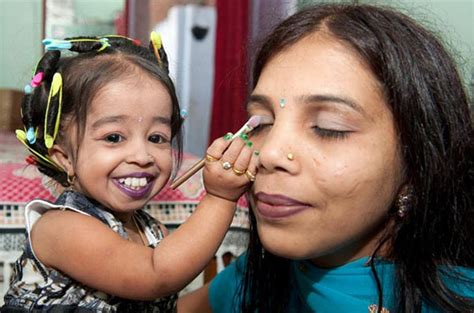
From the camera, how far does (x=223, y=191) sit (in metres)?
1.12

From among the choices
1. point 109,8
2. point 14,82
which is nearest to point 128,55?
point 14,82

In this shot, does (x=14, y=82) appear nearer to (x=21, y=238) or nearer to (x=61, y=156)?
(x=21, y=238)

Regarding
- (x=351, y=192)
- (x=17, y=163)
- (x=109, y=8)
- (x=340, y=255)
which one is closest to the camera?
(x=351, y=192)

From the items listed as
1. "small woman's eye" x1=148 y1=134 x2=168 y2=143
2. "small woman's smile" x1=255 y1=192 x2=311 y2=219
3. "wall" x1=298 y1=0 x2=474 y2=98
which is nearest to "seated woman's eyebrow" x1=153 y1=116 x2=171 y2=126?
"small woman's eye" x1=148 y1=134 x2=168 y2=143

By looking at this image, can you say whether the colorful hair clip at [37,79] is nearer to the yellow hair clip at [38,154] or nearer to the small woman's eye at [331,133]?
the yellow hair clip at [38,154]

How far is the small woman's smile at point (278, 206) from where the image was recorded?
1.05 meters

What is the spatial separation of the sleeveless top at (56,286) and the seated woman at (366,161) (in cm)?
34

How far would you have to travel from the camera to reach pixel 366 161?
3.43ft

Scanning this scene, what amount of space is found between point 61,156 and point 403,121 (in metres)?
0.66

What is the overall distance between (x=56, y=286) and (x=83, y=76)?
0.40 metres

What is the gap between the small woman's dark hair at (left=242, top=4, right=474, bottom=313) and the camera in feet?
3.54

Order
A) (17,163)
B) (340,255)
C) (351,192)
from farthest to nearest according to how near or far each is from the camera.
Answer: (17,163) < (340,255) < (351,192)

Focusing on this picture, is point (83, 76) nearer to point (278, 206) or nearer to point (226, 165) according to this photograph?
point (226, 165)

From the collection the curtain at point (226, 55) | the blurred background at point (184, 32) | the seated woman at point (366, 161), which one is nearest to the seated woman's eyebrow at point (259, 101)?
the seated woman at point (366, 161)
